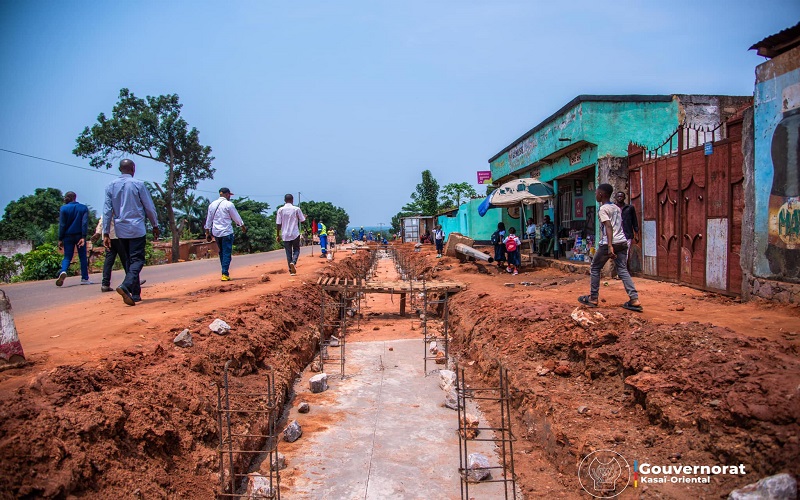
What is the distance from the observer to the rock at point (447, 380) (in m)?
6.66

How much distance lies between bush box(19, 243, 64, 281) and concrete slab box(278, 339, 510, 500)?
33.3 feet

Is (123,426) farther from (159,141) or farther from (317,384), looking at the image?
(159,141)

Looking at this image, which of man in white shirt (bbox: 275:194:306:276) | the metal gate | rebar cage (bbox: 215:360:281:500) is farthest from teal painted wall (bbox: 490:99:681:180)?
rebar cage (bbox: 215:360:281:500)

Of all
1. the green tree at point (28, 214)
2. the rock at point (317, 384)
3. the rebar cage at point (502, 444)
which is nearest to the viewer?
the rebar cage at point (502, 444)

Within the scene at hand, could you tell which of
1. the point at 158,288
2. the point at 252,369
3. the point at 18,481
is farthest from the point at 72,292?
the point at 18,481

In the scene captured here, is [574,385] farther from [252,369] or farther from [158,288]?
[158,288]

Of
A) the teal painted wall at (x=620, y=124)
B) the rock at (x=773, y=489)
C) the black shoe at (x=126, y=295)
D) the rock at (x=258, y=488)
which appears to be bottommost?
the rock at (x=258, y=488)

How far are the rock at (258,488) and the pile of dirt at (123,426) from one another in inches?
11.3

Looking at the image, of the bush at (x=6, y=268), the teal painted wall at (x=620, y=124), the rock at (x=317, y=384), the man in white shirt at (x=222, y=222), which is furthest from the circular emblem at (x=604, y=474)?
the bush at (x=6, y=268)

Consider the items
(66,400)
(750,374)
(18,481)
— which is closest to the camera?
(18,481)

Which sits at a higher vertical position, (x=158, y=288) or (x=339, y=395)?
(x=158, y=288)

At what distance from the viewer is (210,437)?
12.4 ft

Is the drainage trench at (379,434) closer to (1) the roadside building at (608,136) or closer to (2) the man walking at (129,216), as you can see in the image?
(2) the man walking at (129,216)

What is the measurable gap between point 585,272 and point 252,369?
7.74 m
